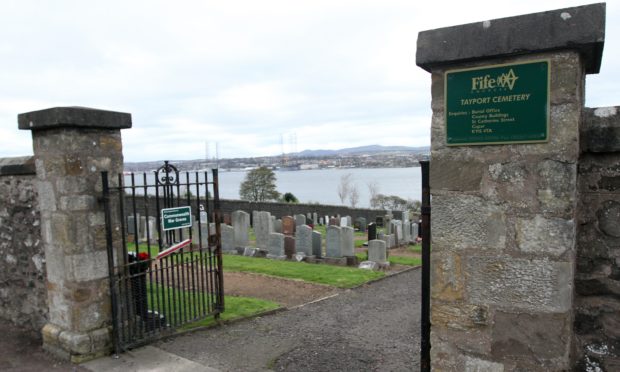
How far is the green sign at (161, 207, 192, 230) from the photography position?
586 cm

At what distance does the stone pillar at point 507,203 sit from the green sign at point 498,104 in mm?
12

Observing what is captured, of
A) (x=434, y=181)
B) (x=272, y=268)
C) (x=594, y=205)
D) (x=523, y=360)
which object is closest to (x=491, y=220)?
(x=434, y=181)

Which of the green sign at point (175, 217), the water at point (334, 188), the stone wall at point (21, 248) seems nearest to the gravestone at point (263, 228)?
the green sign at point (175, 217)

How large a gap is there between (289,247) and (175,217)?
23.1 ft

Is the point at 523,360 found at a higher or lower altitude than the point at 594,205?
lower

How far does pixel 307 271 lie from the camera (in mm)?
10555

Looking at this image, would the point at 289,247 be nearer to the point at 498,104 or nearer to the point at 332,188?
the point at 498,104

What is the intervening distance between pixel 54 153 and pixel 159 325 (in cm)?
261

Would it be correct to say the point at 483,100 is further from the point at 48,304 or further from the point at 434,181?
the point at 48,304

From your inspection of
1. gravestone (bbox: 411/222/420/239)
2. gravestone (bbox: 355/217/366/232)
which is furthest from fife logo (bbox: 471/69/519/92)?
gravestone (bbox: 355/217/366/232)

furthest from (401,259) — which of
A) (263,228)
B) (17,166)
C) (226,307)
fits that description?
(17,166)

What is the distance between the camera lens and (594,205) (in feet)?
9.12

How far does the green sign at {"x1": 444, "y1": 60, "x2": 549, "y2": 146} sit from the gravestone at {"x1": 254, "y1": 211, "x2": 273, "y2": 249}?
11035 millimetres

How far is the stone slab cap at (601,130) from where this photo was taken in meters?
2.64
